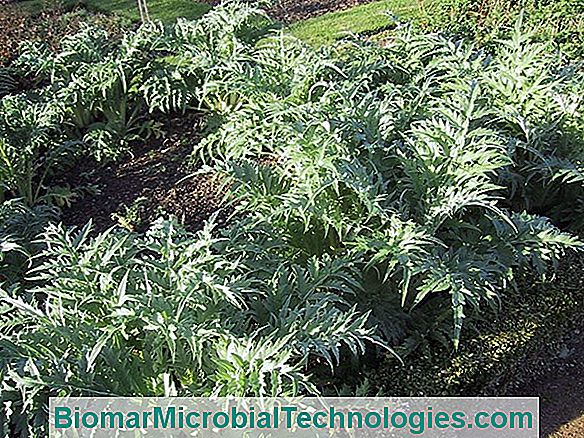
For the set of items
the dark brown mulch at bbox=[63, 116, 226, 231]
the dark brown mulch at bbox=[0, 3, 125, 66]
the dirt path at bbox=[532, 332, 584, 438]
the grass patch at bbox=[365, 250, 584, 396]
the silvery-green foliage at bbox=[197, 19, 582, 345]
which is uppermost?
the dark brown mulch at bbox=[0, 3, 125, 66]

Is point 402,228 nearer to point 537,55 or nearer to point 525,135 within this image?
point 525,135

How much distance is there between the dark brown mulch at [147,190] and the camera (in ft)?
16.0

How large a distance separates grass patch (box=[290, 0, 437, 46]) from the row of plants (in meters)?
2.26

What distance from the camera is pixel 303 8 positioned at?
869 cm

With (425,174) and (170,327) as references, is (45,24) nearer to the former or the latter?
(425,174)

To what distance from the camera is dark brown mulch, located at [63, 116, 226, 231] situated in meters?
4.88

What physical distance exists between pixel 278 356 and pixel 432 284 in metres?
0.85

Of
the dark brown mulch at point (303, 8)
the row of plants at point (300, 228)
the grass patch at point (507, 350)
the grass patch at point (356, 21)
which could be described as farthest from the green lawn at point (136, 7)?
the grass patch at point (507, 350)

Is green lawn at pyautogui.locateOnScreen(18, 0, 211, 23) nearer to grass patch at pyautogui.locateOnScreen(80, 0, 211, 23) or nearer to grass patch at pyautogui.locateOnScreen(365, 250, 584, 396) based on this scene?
grass patch at pyautogui.locateOnScreen(80, 0, 211, 23)

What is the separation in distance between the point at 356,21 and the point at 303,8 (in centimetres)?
100

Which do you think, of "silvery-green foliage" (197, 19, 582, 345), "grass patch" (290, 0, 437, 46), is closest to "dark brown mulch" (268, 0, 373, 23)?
"grass patch" (290, 0, 437, 46)

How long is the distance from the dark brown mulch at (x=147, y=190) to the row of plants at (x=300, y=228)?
0.51ft

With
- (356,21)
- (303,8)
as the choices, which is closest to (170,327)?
(356,21)

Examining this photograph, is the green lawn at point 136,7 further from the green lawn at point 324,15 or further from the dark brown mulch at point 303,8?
the dark brown mulch at point 303,8
